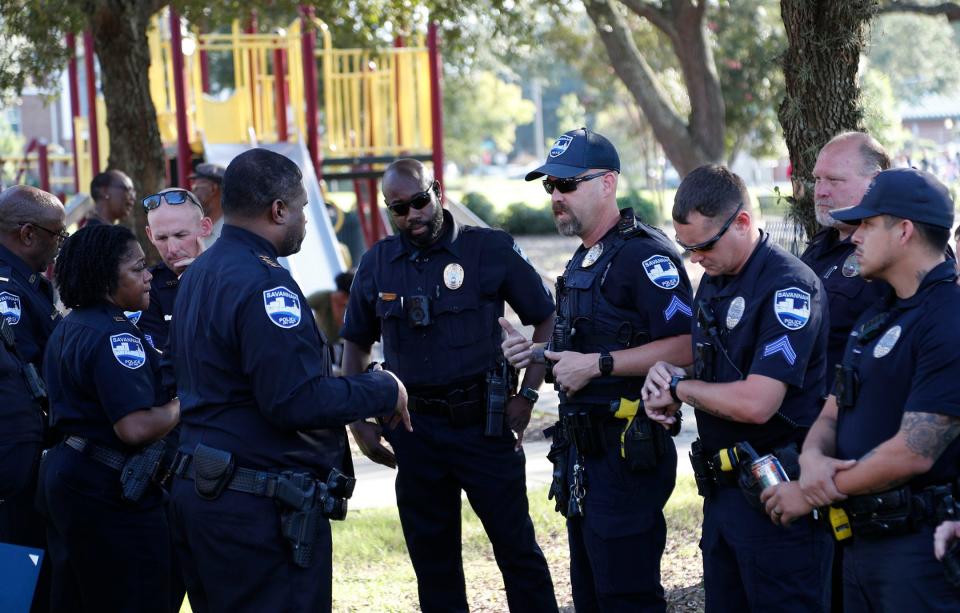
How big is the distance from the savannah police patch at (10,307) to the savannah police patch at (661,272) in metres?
2.65

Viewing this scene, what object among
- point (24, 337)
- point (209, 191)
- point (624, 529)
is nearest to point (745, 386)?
point (624, 529)

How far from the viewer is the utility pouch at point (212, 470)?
3.53 m

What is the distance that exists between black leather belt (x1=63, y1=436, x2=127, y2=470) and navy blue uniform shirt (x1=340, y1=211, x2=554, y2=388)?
127 cm

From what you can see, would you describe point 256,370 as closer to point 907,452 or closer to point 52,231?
point 907,452

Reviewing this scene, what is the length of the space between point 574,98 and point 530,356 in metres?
46.0

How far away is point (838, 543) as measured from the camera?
350 centimetres

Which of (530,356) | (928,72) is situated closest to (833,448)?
(530,356)

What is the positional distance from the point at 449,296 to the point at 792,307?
175 cm

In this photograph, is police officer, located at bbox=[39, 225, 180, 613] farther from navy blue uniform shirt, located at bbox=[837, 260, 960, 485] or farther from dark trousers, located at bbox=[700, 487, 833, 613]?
navy blue uniform shirt, located at bbox=[837, 260, 960, 485]

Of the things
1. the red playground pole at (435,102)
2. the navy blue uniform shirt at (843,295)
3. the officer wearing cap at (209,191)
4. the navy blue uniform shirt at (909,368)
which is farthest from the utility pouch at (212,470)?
the red playground pole at (435,102)

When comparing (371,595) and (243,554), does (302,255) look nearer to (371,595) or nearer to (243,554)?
(371,595)

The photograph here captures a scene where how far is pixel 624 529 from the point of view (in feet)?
13.7

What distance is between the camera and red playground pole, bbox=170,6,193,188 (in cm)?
1224

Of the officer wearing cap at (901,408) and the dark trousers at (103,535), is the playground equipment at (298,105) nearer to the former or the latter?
the dark trousers at (103,535)
